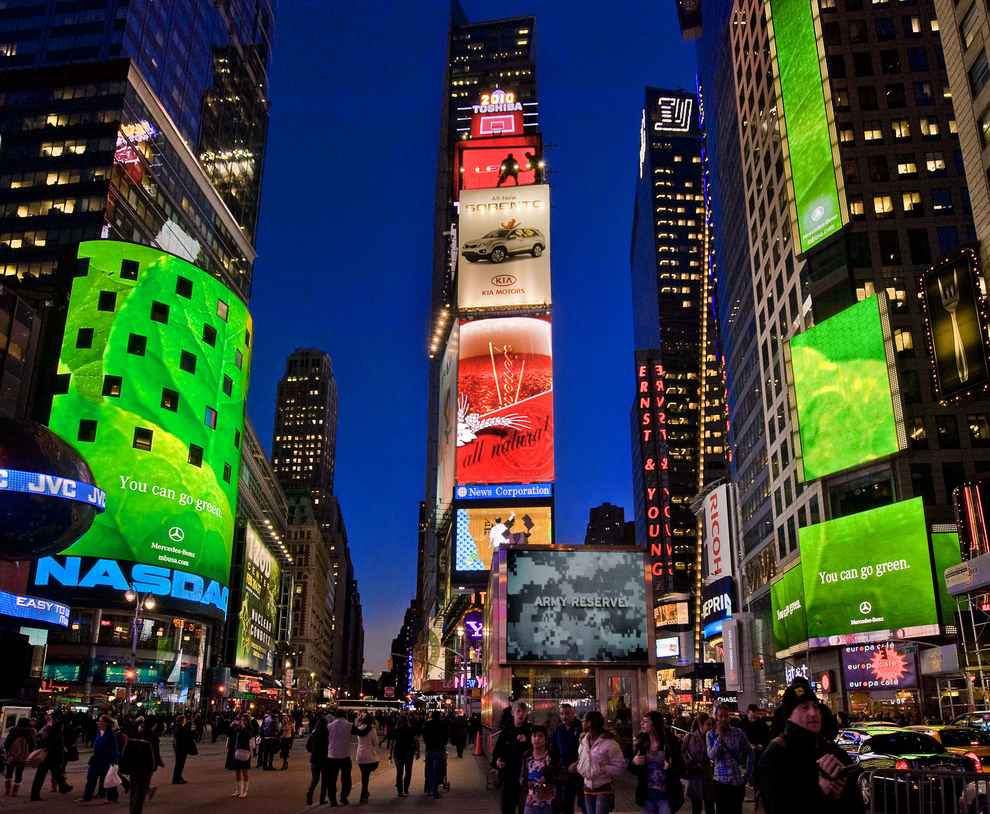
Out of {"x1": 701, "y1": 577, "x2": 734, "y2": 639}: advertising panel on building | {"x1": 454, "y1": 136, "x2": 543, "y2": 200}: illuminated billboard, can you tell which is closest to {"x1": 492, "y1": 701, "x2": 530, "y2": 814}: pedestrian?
{"x1": 454, "y1": 136, "x2": 543, "y2": 200}: illuminated billboard

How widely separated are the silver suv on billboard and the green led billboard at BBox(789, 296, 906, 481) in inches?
872

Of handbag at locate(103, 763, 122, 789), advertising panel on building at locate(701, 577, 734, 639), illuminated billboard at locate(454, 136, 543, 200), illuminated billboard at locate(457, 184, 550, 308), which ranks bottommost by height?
handbag at locate(103, 763, 122, 789)

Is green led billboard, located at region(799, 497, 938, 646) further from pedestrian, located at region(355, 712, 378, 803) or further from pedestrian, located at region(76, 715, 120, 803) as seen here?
pedestrian, located at region(76, 715, 120, 803)

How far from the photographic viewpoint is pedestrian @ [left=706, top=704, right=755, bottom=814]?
11211 millimetres

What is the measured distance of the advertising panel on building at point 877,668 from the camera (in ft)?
169

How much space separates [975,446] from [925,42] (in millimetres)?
31940

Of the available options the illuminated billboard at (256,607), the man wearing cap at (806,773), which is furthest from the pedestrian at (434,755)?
the illuminated billboard at (256,607)

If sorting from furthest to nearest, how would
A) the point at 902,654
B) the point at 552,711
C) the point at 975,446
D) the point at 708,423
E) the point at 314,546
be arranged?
the point at 708,423 → the point at 314,546 → the point at 975,446 → the point at 902,654 → the point at 552,711

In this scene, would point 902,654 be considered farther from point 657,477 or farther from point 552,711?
point 657,477

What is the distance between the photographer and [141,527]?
186 feet

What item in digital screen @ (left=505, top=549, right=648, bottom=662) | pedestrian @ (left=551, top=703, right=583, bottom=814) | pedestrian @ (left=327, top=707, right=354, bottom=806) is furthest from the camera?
digital screen @ (left=505, top=549, right=648, bottom=662)

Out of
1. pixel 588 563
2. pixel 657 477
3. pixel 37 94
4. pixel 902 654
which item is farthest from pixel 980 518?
pixel 657 477

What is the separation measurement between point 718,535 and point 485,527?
3849cm

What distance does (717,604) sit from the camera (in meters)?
91.9
